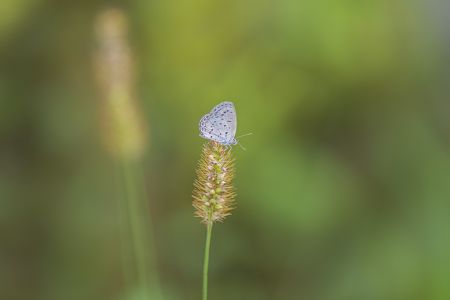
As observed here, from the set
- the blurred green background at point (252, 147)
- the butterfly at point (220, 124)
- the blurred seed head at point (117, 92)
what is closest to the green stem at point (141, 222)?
the blurred green background at point (252, 147)

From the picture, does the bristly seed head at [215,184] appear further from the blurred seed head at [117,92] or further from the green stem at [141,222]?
the green stem at [141,222]

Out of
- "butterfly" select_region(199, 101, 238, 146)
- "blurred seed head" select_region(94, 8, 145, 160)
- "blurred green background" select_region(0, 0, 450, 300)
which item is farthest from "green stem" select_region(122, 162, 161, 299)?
"butterfly" select_region(199, 101, 238, 146)

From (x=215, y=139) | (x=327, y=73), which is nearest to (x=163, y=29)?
(x=327, y=73)

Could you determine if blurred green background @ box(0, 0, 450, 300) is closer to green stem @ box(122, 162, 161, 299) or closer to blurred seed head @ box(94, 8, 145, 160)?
green stem @ box(122, 162, 161, 299)

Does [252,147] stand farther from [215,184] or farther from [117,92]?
[215,184]

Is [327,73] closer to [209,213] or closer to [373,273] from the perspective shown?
[373,273]

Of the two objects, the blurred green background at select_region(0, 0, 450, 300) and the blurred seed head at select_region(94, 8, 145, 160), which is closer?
the blurred seed head at select_region(94, 8, 145, 160)
